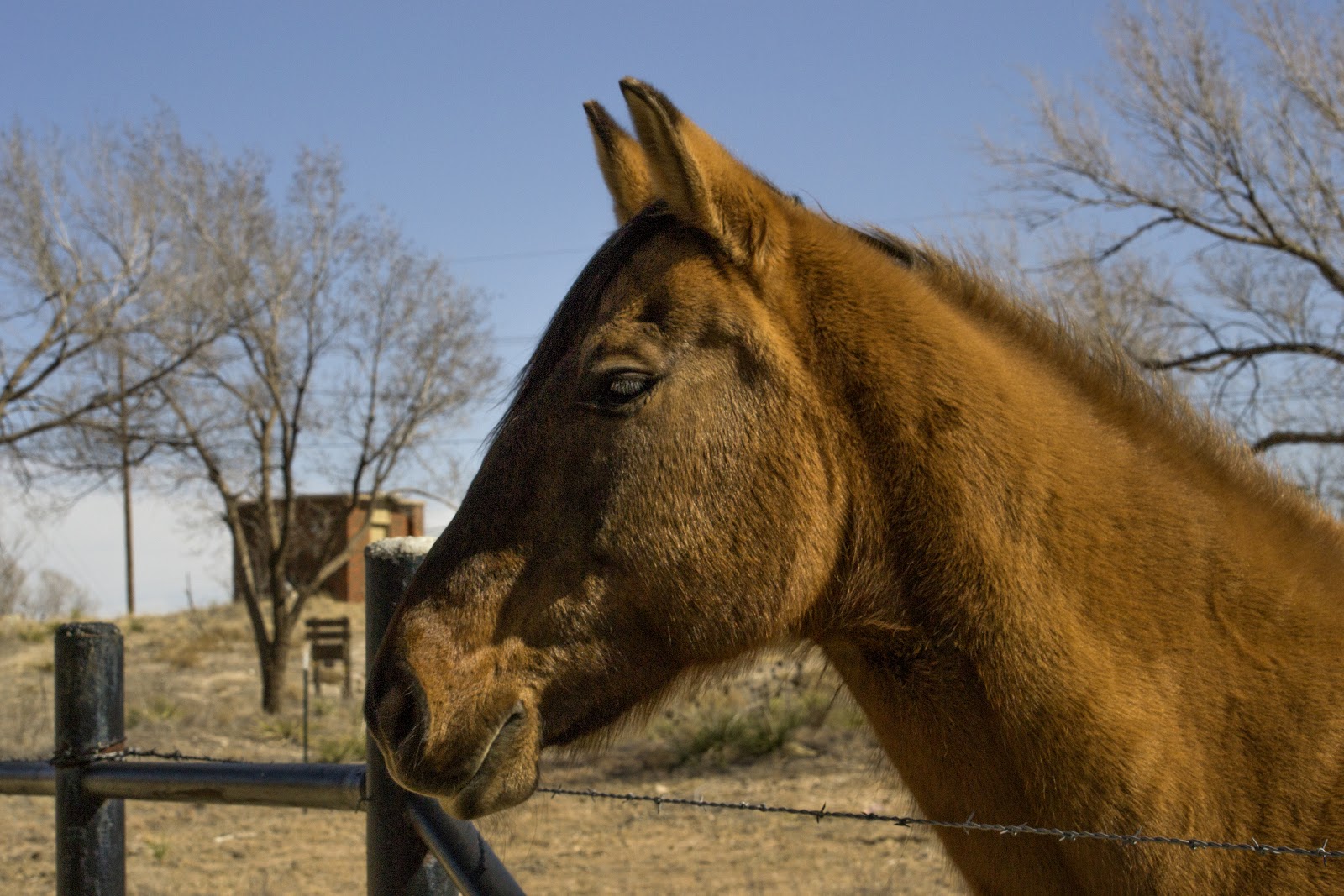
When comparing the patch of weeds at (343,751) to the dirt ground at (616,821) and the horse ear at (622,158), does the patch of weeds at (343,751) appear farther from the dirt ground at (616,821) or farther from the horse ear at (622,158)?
the horse ear at (622,158)

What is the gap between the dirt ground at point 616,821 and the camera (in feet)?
25.1

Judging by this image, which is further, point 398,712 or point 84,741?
point 84,741

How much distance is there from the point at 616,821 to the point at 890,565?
864cm

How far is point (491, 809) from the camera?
195cm

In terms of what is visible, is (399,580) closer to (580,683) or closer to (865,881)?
(580,683)

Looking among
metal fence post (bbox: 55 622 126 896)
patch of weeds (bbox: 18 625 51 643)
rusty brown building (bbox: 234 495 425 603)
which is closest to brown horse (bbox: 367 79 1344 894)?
metal fence post (bbox: 55 622 126 896)

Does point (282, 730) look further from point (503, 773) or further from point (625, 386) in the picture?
point (625, 386)

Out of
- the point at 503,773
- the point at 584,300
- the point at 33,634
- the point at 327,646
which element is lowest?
the point at 33,634

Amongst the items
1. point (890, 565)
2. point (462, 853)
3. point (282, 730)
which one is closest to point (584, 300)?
point (890, 565)

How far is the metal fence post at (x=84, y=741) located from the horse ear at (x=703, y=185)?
2025 millimetres

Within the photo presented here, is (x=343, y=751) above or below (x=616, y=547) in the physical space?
below

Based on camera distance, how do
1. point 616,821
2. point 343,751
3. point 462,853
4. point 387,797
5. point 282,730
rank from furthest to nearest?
point 282,730 < point 343,751 < point 616,821 < point 387,797 < point 462,853

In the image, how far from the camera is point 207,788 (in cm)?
284

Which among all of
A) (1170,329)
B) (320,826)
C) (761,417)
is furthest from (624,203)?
(1170,329)
